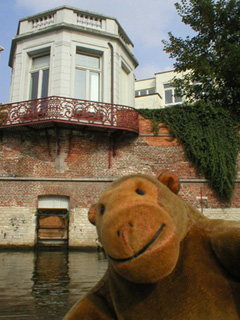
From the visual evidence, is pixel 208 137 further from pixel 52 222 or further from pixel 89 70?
pixel 52 222

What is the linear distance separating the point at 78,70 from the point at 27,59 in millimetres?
2614

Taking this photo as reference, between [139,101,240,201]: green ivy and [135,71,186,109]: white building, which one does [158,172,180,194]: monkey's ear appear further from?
[135,71,186,109]: white building

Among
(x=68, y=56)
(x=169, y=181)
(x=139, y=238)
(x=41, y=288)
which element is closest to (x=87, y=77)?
(x=68, y=56)

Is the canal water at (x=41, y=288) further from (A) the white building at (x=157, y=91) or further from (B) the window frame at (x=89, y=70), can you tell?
(A) the white building at (x=157, y=91)

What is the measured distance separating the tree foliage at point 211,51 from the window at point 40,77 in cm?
606

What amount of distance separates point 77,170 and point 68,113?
246 cm

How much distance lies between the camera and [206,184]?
12.1 m

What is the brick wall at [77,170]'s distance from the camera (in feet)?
38.6

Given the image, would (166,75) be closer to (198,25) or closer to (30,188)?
(198,25)

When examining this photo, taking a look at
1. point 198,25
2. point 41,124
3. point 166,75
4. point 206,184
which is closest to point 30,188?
point 41,124

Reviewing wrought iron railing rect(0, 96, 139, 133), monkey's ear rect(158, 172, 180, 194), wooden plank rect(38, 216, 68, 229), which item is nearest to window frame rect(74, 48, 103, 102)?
wrought iron railing rect(0, 96, 139, 133)

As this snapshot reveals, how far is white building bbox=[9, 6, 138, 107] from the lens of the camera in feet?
43.4

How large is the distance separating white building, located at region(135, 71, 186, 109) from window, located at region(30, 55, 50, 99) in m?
10.3

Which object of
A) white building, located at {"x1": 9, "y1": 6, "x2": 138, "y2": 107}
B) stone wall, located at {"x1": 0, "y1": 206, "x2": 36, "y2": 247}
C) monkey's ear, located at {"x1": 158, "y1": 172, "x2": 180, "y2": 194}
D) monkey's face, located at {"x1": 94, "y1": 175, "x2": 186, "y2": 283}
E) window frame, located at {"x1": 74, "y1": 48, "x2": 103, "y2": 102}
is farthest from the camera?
window frame, located at {"x1": 74, "y1": 48, "x2": 103, "y2": 102}
